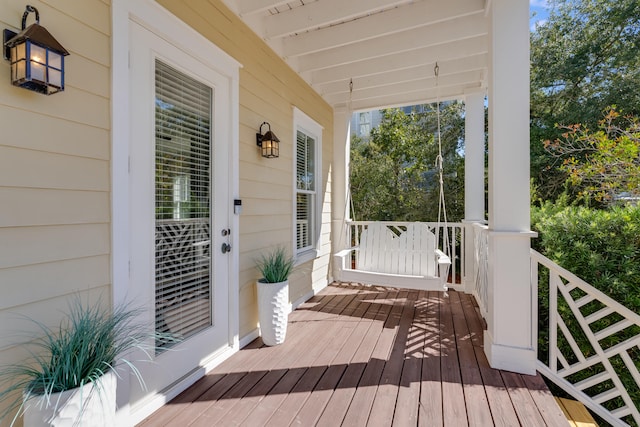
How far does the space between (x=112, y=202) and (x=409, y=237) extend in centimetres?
323

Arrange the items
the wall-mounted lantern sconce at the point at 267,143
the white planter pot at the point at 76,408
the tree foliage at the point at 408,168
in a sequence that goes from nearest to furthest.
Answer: the white planter pot at the point at 76,408 < the wall-mounted lantern sconce at the point at 267,143 < the tree foliage at the point at 408,168

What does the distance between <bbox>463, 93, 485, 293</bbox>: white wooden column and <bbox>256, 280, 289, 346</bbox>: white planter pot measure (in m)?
2.93

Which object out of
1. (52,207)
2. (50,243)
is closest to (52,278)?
(50,243)

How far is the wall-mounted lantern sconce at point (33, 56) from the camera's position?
1.21 metres

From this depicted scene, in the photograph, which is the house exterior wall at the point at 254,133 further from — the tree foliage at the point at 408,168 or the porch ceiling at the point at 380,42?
the tree foliage at the point at 408,168

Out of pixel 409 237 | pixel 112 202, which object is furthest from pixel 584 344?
pixel 112 202

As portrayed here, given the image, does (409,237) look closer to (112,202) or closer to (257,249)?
(257,249)

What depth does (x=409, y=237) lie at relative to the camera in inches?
154

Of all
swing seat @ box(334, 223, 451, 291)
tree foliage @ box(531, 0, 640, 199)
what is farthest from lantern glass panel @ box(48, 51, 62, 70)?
tree foliage @ box(531, 0, 640, 199)

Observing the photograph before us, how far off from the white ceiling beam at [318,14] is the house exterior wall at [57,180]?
1740 millimetres

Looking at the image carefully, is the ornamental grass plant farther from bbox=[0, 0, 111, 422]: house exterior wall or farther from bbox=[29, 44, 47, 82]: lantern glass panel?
bbox=[29, 44, 47, 82]: lantern glass panel

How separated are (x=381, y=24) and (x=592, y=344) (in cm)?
316

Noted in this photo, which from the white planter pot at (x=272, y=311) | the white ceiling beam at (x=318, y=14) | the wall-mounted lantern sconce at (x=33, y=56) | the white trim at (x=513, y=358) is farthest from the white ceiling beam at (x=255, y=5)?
the white trim at (x=513, y=358)

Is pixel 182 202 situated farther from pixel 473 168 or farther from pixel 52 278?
pixel 473 168
